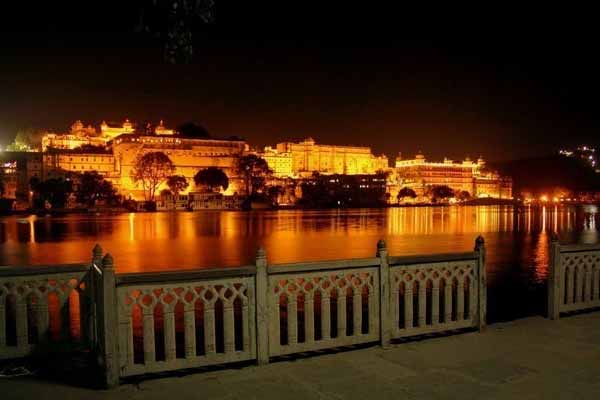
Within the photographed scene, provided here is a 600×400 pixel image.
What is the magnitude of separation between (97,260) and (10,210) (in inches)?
4012

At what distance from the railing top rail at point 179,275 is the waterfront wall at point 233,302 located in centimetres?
1

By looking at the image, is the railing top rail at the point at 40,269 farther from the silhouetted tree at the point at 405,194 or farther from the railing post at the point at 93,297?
the silhouetted tree at the point at 405,194

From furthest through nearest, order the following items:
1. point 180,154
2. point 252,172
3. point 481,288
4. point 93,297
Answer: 1. point 180,154
2. point 252,172
3. point 481,288
4. point 93,297

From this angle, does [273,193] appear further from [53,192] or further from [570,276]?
[570,276]

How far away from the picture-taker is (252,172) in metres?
140

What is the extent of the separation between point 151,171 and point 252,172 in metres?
29.0

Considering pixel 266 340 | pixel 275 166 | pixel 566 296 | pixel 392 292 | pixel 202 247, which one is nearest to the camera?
pixel 266 340

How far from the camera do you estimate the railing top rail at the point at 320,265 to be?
6.34 meters

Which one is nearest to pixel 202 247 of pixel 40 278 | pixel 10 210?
pixel 40 278

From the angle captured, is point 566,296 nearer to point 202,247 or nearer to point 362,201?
point 202,247

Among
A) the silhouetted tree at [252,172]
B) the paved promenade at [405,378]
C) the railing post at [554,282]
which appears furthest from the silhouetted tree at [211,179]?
the paved promenade at [405,378]

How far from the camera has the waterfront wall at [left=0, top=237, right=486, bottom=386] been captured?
5762mm

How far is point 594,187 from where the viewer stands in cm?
17888

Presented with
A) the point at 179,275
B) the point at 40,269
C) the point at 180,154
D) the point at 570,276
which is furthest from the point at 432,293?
the point at 180,154
